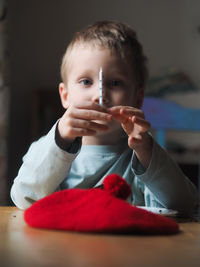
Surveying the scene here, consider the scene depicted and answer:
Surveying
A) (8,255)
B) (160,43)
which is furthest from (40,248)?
(160,43)

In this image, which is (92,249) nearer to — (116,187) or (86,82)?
(116,187)

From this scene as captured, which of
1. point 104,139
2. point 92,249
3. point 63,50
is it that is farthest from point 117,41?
point 63,50

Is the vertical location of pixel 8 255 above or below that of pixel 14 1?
below

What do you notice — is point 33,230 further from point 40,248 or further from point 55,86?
point 55,86

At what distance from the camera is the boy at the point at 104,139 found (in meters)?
0.72

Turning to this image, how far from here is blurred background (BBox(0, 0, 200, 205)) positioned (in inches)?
128

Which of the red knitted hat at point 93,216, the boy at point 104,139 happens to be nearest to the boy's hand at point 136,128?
the boy at point 104,139

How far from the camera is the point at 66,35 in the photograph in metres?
3.44

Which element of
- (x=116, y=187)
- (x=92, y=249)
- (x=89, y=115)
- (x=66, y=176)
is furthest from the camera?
(x=66, y=176)

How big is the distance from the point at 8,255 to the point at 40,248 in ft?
0.13

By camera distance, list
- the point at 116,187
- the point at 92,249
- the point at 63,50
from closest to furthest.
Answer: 1. the point at 92,249
2. the point at 116,187
3. the point at 63,50

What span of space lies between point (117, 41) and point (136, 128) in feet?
1.05

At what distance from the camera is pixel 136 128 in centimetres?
76

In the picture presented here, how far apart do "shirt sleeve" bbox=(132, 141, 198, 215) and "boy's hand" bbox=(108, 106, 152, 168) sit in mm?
14
